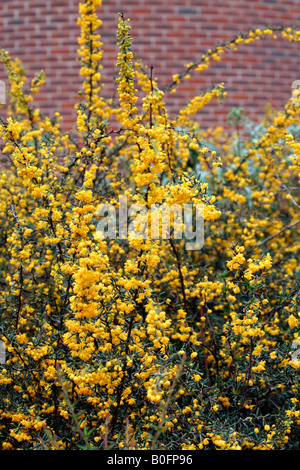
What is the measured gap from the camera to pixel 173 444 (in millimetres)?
2059

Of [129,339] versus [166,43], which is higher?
[166,43]

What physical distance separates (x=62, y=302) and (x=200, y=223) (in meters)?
1.07

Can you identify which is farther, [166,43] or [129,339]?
[166,43]

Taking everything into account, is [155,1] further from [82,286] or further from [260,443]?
[260,443]

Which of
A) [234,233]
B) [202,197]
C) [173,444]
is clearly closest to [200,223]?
[234,233]

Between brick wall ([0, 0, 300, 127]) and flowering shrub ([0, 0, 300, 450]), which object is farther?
brick wall ([0, 0, 300, 127])

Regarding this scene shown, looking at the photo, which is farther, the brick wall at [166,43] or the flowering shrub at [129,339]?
the brick wall at [166,43]

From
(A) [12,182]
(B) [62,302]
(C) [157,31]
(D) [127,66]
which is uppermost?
(C) [157,31]

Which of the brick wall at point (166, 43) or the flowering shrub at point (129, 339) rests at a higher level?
the brick wall at point (166, 43)

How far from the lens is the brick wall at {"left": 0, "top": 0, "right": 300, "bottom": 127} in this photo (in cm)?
541

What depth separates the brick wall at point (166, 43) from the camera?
541cm

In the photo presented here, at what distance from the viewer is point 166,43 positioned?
5496 millimetres

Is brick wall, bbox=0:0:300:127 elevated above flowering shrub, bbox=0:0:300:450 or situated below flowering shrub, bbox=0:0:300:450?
above
